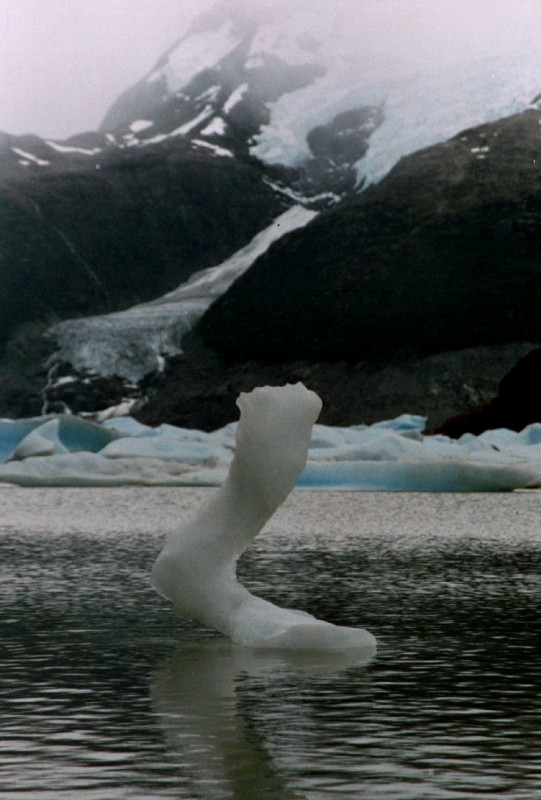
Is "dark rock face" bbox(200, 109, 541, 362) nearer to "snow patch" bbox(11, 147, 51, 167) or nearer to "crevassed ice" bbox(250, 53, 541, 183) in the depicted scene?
"crevassed ice" bbox(250, 53, 541, 183)

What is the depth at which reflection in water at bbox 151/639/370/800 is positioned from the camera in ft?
7.98

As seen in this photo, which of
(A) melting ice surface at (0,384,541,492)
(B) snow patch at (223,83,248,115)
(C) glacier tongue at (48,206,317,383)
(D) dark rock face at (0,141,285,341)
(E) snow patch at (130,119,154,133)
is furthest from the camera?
(E) snow patch at (130,119,154,133)

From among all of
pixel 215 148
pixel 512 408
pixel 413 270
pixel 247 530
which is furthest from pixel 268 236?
pixel 247 530

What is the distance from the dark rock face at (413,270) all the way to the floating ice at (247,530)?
177ft

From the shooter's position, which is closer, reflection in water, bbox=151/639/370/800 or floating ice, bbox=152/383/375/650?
reflection in water, bbox=151/639/370/800

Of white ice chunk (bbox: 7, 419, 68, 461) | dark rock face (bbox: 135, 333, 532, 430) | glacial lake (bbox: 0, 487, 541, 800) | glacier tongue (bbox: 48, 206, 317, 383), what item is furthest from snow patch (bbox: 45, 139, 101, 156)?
glacial lake (bbox: 0, 487, 541, 800)

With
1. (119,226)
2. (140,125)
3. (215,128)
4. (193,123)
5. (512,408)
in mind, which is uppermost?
(140,125)

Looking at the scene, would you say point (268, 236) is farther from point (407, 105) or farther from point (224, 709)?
point (224, 709)

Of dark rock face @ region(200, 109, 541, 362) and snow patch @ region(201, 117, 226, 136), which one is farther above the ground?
snow patch @ region(201, 117, 226, 136)

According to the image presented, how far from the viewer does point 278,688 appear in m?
3.38

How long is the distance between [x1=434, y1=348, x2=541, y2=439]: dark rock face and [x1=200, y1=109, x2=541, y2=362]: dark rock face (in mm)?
26808

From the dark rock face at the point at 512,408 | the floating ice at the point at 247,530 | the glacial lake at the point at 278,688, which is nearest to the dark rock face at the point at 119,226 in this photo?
the dark rock face at the point at 512,408

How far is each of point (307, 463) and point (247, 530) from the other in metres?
13.3

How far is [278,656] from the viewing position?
389 centimetres
